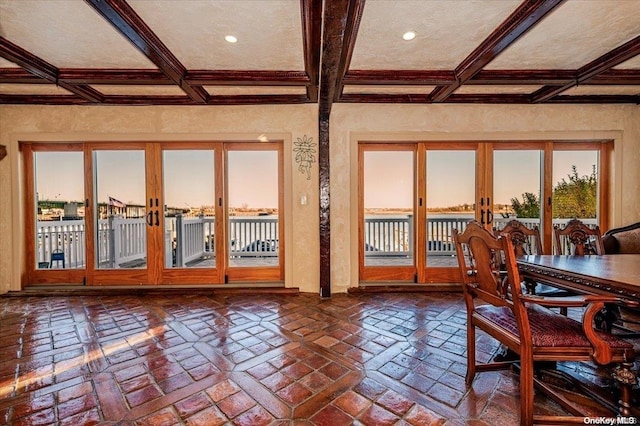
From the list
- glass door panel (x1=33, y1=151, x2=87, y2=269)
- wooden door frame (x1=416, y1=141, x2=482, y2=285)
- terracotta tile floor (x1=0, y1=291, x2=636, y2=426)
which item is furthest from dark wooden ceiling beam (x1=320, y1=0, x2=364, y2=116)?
glass door panel (x1=33, y1=151, x2=87, y2=269)

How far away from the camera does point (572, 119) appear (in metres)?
4.06

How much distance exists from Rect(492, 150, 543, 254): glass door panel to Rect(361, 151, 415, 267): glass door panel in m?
1.18

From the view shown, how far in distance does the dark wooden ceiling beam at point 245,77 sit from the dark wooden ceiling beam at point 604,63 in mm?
2814

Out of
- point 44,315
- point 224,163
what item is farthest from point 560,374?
point 44,315

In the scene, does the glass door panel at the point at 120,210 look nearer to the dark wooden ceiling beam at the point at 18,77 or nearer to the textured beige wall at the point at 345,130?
the textured beige wall at the point at 345,130

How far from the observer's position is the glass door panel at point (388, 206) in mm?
4289

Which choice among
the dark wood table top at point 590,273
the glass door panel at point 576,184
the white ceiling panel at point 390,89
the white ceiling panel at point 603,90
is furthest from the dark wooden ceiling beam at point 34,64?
the glass door panel at point 576,184

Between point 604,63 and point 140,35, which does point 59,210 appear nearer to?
point 140,35

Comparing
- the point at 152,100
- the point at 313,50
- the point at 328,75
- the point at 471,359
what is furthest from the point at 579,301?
the point at 152,100

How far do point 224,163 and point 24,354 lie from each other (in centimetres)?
270

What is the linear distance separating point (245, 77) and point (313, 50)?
0.93m

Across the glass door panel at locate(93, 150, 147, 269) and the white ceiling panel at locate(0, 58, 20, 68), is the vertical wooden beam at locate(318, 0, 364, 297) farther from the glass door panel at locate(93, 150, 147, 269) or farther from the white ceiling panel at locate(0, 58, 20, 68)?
the white ceiling panel at locate(0, 58, 20, 68)

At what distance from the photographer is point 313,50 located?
8.42 ft

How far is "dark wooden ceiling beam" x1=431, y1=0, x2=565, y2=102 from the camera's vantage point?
81.5 inches
